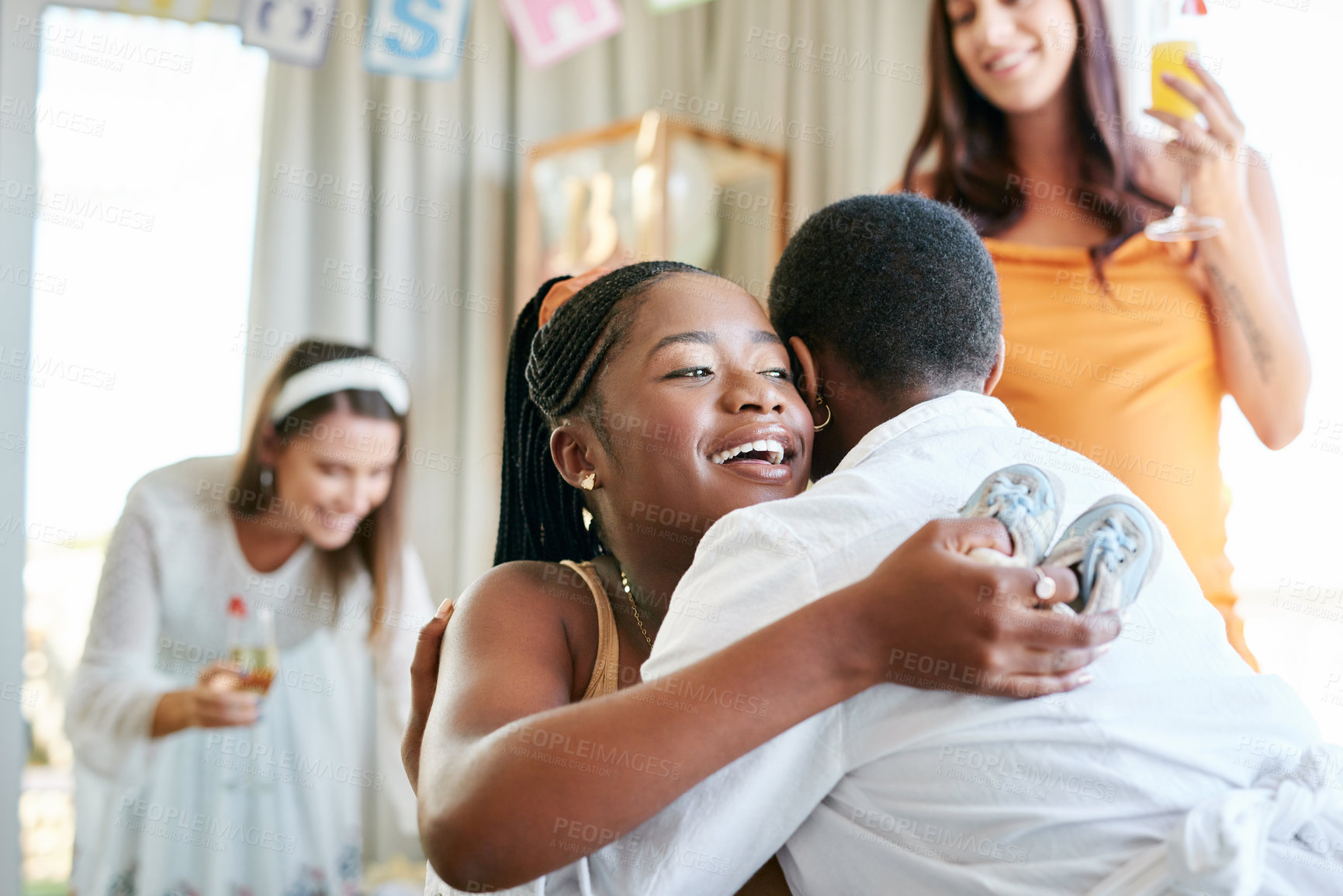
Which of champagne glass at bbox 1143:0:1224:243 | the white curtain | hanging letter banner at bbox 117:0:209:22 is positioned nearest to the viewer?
champagne glass at bbox 1143:0:1224:243

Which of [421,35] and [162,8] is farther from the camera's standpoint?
[162,8]

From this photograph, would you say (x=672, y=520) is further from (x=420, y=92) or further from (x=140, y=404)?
(x=420, y=92)

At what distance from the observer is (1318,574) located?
2.07m

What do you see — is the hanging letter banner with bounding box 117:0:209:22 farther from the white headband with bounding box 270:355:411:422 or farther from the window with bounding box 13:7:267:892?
the white headband with bounding box 270:355:411:422

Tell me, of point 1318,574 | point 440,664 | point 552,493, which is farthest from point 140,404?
point 1318,574

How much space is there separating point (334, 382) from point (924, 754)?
2.52m

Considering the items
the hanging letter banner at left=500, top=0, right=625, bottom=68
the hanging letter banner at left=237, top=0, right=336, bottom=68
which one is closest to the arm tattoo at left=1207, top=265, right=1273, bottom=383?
the hanging letter banner at left=500, top=0, right=625, bottom=68

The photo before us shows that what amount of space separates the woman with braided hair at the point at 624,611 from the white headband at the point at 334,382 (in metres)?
1.66

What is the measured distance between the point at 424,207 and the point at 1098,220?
7.31ft

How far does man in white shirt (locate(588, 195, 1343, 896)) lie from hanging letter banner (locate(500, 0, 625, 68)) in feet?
7.48

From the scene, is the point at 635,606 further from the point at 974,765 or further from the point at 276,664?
the point at 276,664

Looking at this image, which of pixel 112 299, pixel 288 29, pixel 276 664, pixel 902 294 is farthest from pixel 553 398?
pixel 112 299

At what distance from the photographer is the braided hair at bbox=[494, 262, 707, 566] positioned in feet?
4.06

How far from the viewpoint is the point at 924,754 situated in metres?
0.80
